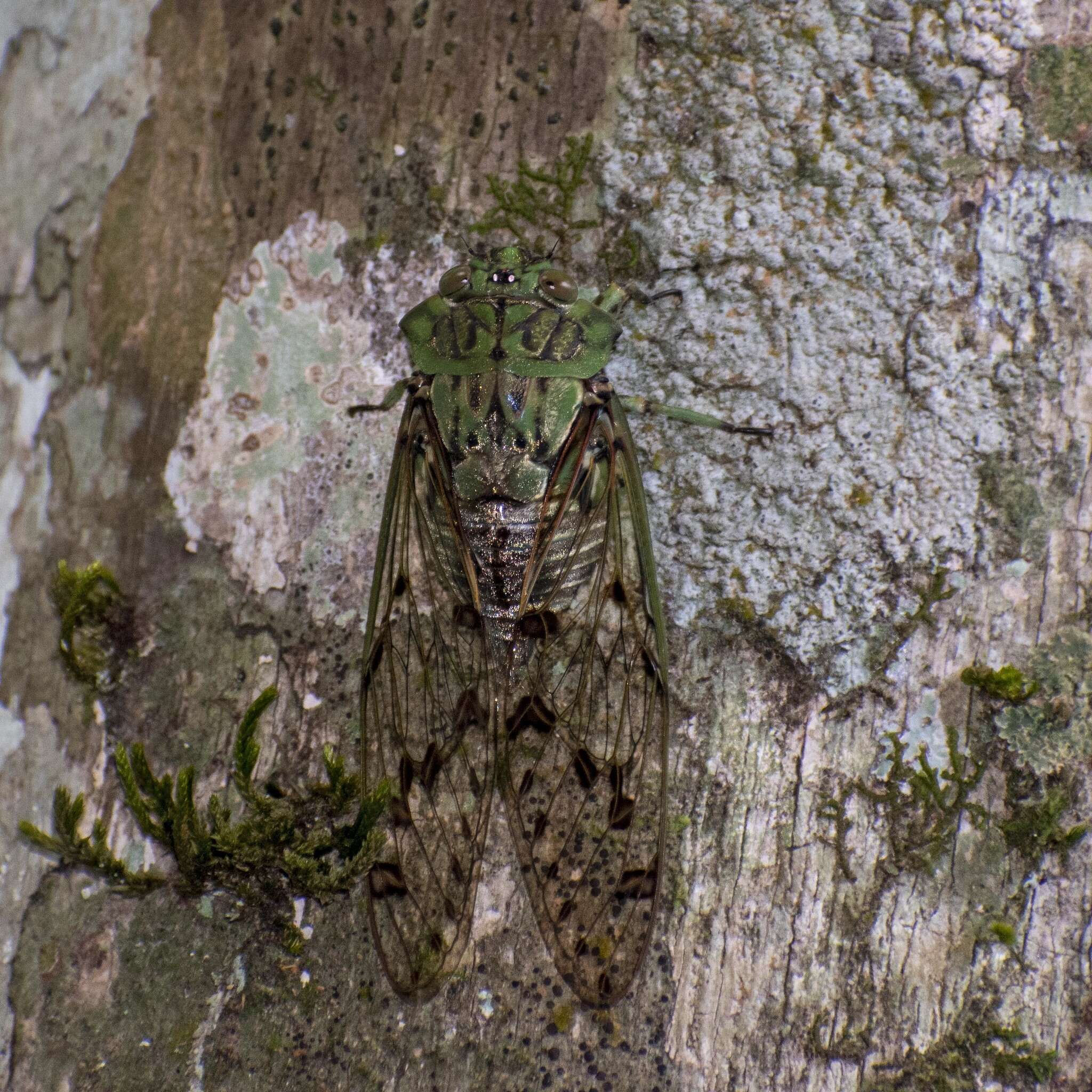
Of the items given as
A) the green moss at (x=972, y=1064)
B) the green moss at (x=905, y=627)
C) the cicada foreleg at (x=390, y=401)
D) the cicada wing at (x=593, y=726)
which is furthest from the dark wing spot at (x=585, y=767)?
the cicada foreleg at (x=390, y=401)

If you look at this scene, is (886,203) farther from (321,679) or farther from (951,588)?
(321,679)

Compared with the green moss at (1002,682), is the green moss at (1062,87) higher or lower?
higher

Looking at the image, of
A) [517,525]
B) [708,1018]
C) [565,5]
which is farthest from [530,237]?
[708,1018]

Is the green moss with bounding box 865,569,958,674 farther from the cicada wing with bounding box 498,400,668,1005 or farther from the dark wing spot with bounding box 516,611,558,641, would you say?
the dark wing spot with bounding box 516,611,558,641

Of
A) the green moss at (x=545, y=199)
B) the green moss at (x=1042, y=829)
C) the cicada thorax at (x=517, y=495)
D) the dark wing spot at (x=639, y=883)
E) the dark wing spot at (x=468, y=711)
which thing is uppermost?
the green moss at (x=545, y=199)

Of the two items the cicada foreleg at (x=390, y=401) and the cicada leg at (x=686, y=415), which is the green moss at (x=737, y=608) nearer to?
the cicada leg at (x=686, y=415)
